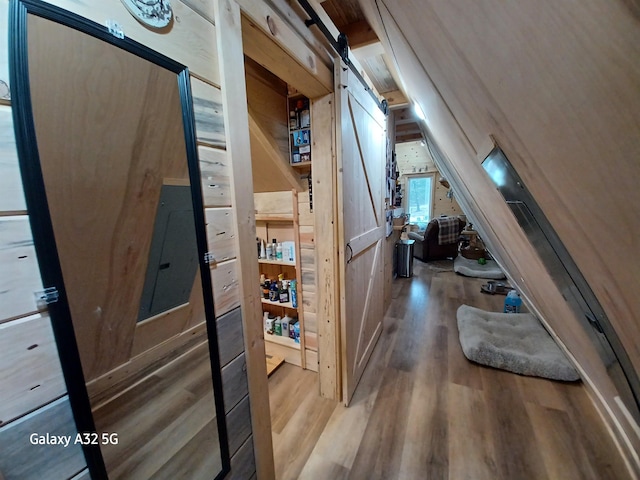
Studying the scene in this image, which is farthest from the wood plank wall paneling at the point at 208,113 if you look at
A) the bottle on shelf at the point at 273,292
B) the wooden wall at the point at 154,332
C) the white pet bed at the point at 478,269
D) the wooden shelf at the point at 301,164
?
the white pet bed at the point at 478,269

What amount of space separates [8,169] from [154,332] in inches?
18.7

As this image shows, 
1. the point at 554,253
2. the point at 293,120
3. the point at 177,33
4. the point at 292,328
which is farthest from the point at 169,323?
the point at 292,328

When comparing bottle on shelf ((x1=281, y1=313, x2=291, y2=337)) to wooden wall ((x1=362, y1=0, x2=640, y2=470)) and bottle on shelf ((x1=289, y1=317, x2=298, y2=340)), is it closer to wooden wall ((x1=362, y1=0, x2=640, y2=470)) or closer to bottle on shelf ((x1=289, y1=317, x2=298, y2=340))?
bottle on shelf ((x1=289, y1=317, x2=298, y2=340))

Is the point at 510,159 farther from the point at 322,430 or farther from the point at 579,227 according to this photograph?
the point at 322,430

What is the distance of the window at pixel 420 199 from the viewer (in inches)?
337

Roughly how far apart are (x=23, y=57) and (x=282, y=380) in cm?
230

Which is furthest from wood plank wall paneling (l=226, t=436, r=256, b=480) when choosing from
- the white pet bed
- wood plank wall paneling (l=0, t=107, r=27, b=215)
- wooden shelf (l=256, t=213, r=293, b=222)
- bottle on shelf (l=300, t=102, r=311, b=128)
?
the white pet bed

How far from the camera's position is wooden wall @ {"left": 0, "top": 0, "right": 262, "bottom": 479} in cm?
44

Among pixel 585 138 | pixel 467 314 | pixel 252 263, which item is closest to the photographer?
pixel 585 138

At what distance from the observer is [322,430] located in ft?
5.44

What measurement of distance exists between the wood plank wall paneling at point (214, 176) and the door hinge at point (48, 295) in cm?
39

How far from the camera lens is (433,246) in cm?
555

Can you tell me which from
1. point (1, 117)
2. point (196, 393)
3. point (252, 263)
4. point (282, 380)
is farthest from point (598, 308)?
point (282, 380)

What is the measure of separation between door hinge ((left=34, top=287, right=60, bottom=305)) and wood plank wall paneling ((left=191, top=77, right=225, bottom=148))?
0.51 metres
